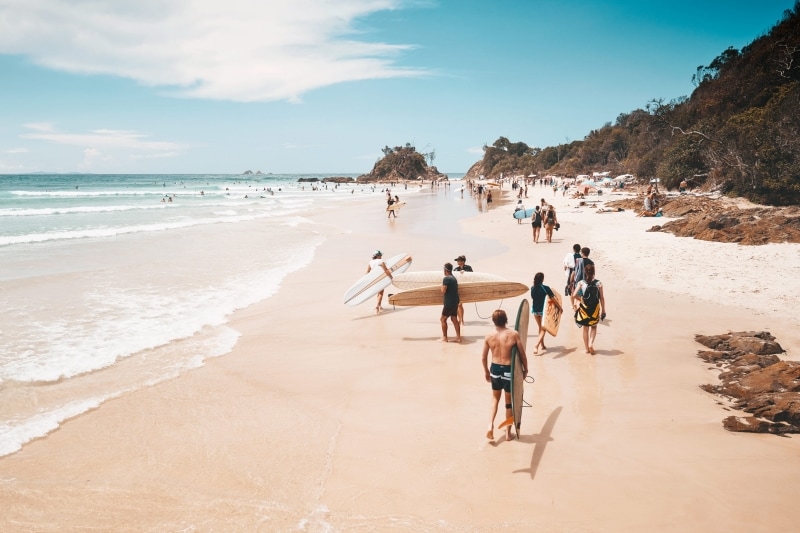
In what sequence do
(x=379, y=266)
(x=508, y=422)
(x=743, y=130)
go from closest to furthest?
(x=508, y=422) < (x=379, y=266) < (x=743, y=130)

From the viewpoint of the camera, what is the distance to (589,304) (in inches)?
287

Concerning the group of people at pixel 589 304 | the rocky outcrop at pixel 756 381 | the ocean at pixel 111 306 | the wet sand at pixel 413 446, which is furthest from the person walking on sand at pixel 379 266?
the rocky outcrop at pixel 756 381

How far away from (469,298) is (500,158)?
127 meters

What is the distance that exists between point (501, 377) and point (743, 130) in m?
27.5

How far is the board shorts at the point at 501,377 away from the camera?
5.09 m

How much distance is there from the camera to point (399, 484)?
450 cm

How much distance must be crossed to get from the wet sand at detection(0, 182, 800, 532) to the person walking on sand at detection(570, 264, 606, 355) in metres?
0.37

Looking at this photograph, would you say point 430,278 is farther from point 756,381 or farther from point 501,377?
point 756,381

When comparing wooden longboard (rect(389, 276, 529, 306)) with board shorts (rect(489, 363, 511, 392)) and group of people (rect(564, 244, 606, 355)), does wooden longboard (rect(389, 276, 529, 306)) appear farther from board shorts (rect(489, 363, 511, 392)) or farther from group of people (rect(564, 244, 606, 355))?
board shorts (rect(489, 363, 511, 392))

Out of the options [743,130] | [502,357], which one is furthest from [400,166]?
[502,357]

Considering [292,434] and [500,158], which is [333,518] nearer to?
[292,434]

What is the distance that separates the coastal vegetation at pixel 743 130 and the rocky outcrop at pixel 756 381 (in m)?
19.7

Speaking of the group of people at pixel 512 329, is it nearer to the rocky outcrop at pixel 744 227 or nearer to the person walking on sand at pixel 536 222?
the person walking on sand at pixel 536 222

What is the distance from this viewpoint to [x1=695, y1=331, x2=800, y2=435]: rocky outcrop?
16.9 feet
